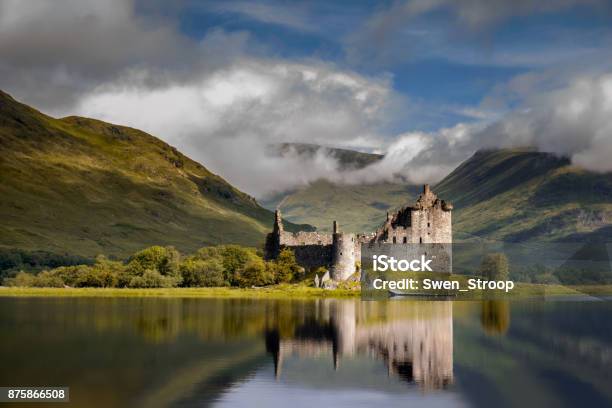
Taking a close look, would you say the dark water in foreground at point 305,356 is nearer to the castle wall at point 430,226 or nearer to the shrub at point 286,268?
the castle wall at point 430,226

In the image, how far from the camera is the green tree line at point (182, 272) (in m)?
94.4

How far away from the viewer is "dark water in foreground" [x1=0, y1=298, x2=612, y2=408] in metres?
30.8

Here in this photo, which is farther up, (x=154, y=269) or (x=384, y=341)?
(x=154, y=269)

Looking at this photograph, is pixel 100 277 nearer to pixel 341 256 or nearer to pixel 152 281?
pixel 152 281

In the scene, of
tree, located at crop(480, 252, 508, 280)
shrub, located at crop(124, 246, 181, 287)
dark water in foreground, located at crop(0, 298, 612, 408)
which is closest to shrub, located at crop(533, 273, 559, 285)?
tree, located at crop(480, 252, 508, 280)

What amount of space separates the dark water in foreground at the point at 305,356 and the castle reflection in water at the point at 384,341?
0.32ft

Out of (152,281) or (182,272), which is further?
(182,272)

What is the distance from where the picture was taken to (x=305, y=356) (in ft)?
134

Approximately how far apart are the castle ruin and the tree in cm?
743

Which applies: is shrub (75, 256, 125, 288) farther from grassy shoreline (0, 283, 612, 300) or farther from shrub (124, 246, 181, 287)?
Result: grassy shoreline (0, 283, 612, 300)

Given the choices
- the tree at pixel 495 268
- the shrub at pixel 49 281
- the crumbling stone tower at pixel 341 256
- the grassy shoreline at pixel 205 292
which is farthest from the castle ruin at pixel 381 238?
the shrub at pixel 49 281

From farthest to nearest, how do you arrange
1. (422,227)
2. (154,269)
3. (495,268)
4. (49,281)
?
(49,281) < (495,268) < (154,269) < (422,227)

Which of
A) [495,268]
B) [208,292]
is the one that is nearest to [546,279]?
[495,268]

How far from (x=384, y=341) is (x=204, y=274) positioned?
5373cm
